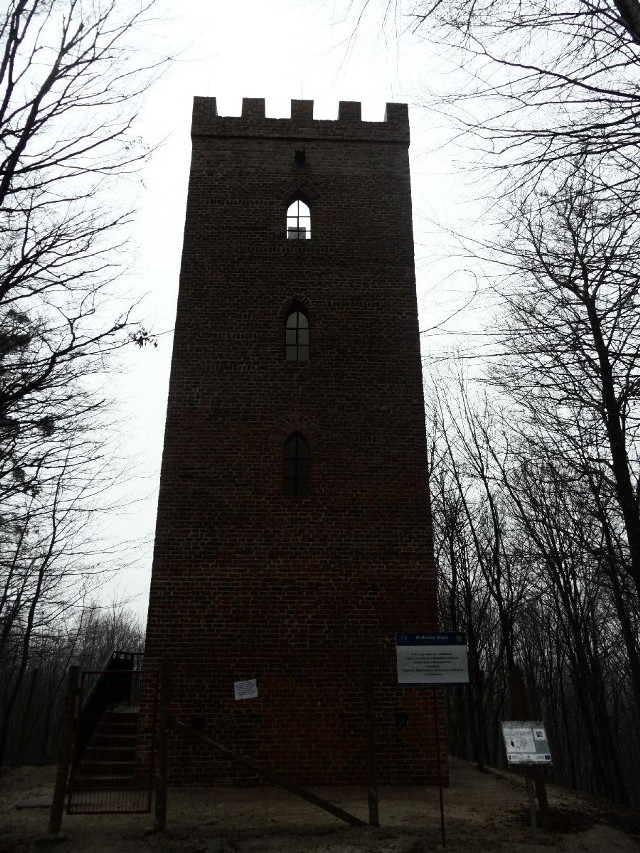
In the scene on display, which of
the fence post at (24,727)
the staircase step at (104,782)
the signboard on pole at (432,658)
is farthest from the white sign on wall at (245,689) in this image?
the fence post at (24,727)

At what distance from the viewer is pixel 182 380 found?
38.3 feet

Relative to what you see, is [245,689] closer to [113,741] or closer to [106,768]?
[106,768]

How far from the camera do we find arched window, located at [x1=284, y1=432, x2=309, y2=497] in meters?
11.1

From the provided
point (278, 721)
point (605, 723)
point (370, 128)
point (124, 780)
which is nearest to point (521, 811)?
point (278, 721)

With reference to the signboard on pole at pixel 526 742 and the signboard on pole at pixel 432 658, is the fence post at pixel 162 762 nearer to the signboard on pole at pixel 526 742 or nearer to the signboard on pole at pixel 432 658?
the signboard on pole at pixel 432 658

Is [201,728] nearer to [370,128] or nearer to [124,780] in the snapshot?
[124,780]

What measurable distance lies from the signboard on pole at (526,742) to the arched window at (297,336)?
7243mm

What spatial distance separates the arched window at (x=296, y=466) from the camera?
36.5 feet

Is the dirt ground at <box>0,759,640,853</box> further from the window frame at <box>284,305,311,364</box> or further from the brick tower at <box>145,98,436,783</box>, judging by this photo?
the window frame at <box>284,305,311,364</box>

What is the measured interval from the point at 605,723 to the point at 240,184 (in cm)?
1765

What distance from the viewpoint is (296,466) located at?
11297 mm

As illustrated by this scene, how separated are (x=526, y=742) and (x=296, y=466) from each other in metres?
5.77

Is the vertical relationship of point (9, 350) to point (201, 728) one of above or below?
above

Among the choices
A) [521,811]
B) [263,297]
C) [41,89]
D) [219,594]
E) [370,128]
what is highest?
[370,128]
